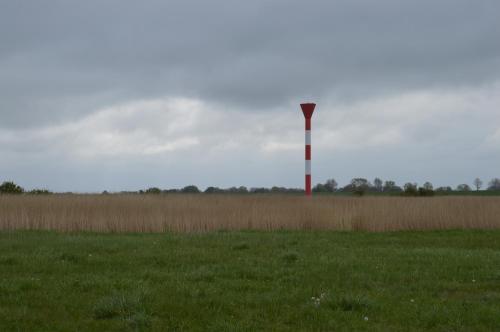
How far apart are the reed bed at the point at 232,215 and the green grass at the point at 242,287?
4.40 meters

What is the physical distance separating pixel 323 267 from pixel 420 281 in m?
1.68

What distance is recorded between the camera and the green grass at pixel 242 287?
611 cm

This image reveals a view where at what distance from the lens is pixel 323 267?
31.0 ft

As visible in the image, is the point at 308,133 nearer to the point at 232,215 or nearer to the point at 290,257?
the point at 232,215

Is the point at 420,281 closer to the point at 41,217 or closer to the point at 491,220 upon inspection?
the point at 491,220

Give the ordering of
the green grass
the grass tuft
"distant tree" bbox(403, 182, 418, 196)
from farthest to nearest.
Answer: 1. "distant tree" bbox(403, 182, 418, 196)
2. the grass tuft
3. the green grass

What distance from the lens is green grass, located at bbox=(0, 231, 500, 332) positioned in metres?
6.11

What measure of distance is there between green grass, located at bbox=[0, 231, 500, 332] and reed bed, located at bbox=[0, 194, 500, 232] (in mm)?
4402

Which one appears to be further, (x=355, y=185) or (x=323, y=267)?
(x=355, y=185)

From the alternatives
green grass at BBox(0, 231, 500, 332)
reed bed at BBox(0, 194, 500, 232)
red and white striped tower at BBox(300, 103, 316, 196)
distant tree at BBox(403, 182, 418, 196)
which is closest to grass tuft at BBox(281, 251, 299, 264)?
green grass at BBox(0, 231, 500, 332)

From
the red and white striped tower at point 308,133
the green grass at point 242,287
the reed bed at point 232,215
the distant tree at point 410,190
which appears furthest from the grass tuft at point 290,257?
the distant tree at point 410,190

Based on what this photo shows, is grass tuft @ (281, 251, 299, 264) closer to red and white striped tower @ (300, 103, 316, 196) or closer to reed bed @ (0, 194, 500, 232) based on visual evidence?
reed bed @ (0, 194, 500, 232)

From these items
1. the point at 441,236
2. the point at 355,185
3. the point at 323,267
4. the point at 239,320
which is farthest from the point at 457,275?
the point at 355,185

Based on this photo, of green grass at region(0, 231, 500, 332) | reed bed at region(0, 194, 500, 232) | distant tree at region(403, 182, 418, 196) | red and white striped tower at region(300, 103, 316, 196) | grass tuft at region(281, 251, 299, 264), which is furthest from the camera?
distant tree at region(403, 182, 418, 196)
